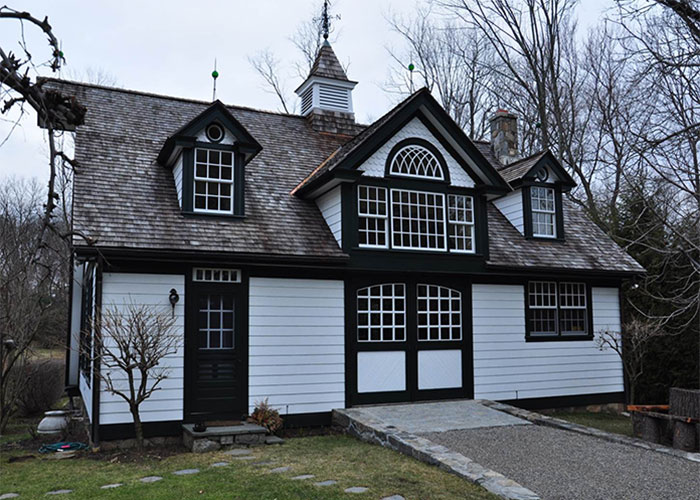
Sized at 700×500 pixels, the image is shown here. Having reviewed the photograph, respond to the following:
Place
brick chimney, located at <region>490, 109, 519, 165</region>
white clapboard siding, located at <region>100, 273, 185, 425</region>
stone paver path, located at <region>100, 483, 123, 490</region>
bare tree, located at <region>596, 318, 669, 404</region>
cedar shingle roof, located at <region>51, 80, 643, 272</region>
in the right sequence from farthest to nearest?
1. brick chimney, located at <region>490, 109, 519, 165</region>
2. bare tree, located at <region>596, 318, 669, 404</region>
3. cedar shingle roof, located at <region>51, 80, 643, 272</region>
4. white clapboard siding, located at <region>100, 273, 185, 425</region>
5. stone paver path, located at <region>100, 483, 123, 490</region>

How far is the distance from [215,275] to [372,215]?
3354 mm

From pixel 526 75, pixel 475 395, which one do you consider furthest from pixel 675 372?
pixel 526 75

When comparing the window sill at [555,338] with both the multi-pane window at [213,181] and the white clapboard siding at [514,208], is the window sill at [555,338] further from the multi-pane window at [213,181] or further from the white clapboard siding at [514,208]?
the multi-pane window at [213,181]

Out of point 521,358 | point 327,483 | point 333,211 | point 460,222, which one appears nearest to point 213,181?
point 333,211

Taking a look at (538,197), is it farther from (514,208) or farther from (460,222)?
(460,222)

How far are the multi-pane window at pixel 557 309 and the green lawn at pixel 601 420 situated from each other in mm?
1821

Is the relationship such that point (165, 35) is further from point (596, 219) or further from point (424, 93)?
point (596, 219)

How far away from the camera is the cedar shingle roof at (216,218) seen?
1062 centimetres

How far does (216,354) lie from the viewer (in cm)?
1068

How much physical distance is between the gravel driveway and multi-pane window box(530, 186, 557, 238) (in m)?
5.99

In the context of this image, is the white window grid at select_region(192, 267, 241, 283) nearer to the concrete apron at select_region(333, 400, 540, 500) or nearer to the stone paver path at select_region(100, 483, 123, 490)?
the concrete apron at select_region(333, 400, 540, 500)

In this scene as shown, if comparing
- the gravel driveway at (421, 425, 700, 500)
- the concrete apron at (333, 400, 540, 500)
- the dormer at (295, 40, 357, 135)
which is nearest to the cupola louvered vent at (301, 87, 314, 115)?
the dormer at (295, 40, 357, 135)

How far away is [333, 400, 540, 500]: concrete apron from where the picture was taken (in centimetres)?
702

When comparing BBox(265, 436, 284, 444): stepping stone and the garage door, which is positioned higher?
the garage door
